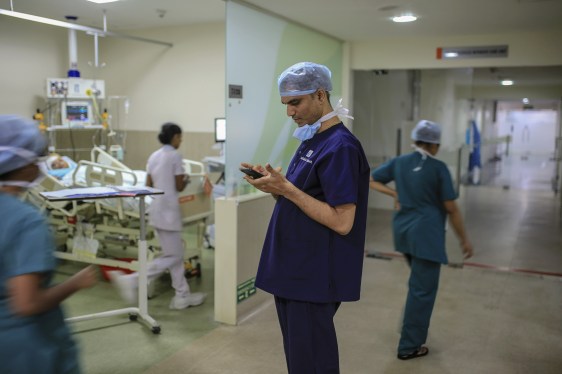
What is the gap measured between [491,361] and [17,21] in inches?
249

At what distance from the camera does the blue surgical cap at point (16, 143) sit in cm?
147

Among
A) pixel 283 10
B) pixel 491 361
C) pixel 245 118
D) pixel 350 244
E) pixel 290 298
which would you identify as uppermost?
pixel 283 10

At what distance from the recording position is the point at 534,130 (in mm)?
19531

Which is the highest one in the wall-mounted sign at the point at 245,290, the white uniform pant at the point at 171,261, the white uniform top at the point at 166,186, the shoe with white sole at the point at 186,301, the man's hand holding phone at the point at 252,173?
the man's hand holding phone at the point at 252,173

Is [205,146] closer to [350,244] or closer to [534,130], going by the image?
[350,244]

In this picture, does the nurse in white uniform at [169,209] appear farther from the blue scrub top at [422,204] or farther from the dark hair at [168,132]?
the blue scrub top at [422,204]

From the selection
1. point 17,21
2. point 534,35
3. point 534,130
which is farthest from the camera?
point 534,130

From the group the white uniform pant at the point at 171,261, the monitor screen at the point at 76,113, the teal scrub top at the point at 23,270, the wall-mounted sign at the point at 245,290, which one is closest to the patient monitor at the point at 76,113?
the monitor screen at the point at 76,113

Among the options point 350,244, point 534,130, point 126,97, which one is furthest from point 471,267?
point 534,130

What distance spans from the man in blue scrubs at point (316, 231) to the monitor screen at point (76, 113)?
16.5 ft

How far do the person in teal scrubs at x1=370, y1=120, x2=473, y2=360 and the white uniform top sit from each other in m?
1.64

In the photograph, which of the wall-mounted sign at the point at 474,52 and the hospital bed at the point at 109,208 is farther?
the wall-mounted sign at the point at 474,52

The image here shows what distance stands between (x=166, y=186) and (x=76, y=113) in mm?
3041

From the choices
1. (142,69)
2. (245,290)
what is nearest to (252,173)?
(245,290)
